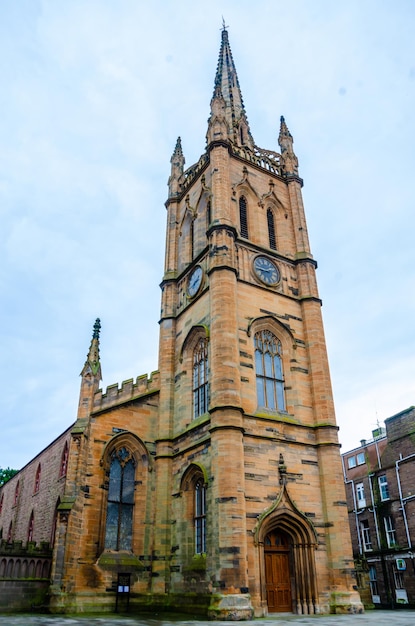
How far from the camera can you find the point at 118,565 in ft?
65.8

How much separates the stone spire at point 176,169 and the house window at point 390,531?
26.3 meters

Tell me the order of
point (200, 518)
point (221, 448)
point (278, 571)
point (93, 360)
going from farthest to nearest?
point (93, 360), point (200, 518), point (278, 571), point (221, 448)

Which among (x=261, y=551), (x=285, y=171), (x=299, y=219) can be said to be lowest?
(x=261, y=551)

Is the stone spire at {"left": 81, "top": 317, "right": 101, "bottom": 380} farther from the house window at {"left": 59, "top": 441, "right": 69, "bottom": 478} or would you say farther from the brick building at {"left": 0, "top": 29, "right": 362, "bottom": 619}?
the house window at {"left": 59, "top": 441, "right": 69, "bottom": 478}

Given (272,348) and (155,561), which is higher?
(272,348)

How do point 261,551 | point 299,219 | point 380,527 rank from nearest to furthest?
point 261,551, point 299,219, point 380,527

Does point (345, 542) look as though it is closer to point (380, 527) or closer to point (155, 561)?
point (155, 561)

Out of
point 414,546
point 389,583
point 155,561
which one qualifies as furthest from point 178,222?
point 389,583

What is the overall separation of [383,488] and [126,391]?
22.3m

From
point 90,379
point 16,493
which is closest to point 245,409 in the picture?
point 90,379

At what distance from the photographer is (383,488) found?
35.8m

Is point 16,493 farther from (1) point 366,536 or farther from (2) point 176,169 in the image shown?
(1) point 366,536

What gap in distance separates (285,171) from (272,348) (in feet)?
39.8

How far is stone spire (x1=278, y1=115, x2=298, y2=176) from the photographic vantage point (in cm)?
2949
